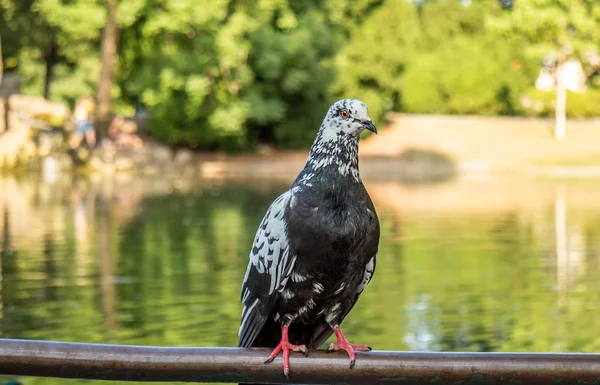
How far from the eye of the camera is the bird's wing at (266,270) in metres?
3.68

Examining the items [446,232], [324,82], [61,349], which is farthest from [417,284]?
[324,82]

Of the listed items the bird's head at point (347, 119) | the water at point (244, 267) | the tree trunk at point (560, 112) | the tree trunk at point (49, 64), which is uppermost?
the tree trunk at point (49, 64)

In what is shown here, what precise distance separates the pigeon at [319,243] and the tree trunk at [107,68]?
34154mm

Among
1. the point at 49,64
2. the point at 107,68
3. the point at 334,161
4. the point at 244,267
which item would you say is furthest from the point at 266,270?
the point at 49,64

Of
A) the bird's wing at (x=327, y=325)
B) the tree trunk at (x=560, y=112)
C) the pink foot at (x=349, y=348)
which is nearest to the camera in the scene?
the pink foot at (x=349, y=348)

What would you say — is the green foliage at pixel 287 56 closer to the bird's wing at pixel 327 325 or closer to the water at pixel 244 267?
the water at pixel 244 267

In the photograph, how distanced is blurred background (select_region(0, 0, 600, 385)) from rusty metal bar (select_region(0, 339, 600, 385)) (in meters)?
6.75

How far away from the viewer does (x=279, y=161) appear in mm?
37188

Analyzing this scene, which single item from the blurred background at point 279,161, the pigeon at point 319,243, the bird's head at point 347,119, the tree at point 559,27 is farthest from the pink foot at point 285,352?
the tree at point 559,27

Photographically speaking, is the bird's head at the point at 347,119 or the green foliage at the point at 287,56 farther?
the green foliage at the point at 287,56

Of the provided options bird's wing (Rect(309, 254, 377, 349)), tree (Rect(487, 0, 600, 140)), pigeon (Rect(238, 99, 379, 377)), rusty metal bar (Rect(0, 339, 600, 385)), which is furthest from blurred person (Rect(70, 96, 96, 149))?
rusty metal bar (Rect(0, 339, 600, 385))

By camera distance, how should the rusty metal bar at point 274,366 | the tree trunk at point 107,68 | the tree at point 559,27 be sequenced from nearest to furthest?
1. the rusty metal bar at point 274,366
2. the tree trunk at point 107,68
3. the tree at point 559,27

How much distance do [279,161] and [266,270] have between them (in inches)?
1316

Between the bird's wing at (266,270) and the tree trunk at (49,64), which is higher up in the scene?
the tree trunk at (49,64)
